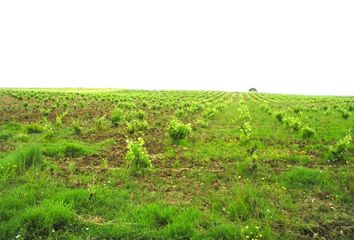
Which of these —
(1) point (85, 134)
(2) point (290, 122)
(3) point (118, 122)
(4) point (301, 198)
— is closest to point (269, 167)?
(4) point (301, 198)

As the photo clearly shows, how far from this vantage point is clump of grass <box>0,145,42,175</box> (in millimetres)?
8550

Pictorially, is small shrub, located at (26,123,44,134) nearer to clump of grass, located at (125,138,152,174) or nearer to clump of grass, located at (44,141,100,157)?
clump of grass, located at (44,141,100,157)

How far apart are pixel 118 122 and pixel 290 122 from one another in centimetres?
927

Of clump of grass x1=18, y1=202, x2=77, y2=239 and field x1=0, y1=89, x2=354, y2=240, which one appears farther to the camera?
field x1=0, y1=89, x2=354, y2=240

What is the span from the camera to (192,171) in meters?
9.37

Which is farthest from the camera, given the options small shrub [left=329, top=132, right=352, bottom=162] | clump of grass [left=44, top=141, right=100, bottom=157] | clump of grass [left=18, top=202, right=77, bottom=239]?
clump of grass [left=44, top=141, right=100, bottom=157]

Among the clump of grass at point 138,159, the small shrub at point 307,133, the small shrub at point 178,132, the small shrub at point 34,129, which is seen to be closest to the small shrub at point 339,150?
the small shrub at point 307,133

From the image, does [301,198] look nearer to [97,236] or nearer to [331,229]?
[331,229]

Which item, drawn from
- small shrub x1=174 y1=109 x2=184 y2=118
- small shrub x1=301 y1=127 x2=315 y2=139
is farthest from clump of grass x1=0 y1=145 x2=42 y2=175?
small shrub x1=174 y1=109 x2=184 y2=118

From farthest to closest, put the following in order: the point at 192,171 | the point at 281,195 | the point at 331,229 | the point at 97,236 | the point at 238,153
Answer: the point at 238,153
the point at 192,171
the point at 281,195
the point at 331,229
the point at 97,236

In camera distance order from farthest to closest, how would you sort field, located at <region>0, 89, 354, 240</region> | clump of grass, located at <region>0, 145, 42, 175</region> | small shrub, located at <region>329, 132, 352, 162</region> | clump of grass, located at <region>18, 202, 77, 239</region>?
small shrub, located at <region>329, 132, 352, 162</region>
clump of grass, located at <region>0, 145, 42, 175</region>
field, located at <region>0, 89, 354, 240</region>
clump of grass, located at <region>18, 202, 77, 239</region>

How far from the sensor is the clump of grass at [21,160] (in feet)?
28.1

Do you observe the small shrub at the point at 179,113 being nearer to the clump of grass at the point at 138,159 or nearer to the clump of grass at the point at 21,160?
the clump of grass at the point at 138,159

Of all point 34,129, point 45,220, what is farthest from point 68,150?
point 45,220
